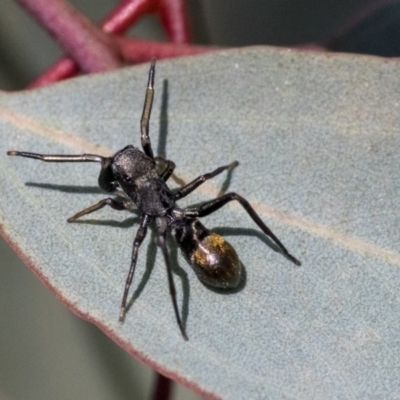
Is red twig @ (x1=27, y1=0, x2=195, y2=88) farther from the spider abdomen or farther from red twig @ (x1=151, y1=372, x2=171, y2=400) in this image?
red twig @ (x1=151, y1=372, x2=171, y2=400)

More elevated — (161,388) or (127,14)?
(127,14)

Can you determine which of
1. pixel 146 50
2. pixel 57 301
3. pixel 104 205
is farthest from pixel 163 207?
pixel 57 301

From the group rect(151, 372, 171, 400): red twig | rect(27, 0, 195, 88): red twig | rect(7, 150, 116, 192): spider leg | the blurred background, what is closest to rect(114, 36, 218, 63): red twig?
rect(27, 0, 195, 88): red twig

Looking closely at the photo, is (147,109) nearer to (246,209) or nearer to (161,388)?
(246,209)

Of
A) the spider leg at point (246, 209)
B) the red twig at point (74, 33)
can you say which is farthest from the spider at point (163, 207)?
the red twig at point (74, 33)

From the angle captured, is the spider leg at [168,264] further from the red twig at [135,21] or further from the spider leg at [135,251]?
the red twig at [135,21]

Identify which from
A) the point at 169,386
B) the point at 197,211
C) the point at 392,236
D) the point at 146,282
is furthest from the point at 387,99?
the point at 169,386

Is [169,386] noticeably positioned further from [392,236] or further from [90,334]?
[90,334]
